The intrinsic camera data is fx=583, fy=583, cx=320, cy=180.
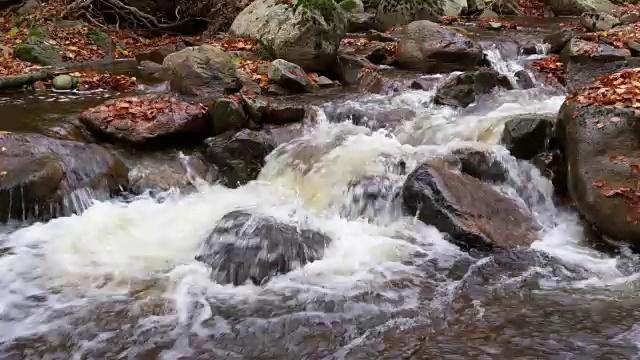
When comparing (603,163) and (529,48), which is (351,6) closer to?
(529,48)

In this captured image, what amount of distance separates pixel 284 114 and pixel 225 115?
3.07 feet

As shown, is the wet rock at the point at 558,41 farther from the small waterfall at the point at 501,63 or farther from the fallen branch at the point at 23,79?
the fallen branch at the point at 23,79

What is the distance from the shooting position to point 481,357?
4.25 metres

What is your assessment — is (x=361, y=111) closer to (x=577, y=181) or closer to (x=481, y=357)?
(x=577, y=181)

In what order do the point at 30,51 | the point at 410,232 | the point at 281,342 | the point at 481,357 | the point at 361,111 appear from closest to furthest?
the point at 481,357 → the point at 281,342 → the point at 410,232 → the point at 361,111 → the point at 30,51

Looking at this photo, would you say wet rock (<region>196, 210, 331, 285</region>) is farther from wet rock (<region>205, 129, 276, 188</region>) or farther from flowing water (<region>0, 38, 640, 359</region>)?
wet rock (<region>205, 129, 276, 188</region>)

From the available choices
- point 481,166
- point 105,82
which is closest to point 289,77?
point 105,82

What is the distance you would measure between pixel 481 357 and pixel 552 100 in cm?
722

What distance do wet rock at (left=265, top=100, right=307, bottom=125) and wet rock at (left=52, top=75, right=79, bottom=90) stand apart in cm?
404

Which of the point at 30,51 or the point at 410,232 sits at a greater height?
the point at 30,51

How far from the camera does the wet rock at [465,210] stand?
6223mm

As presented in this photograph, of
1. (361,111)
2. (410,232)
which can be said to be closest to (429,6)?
(361,111)

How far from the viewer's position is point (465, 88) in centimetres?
1008

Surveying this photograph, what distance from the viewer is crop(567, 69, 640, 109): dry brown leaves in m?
7.27
